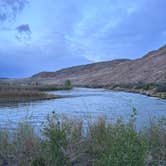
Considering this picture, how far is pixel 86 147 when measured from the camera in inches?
332

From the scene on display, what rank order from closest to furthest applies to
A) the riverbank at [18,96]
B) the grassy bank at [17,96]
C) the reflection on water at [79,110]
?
the reflection on water at [79,110]
the riverbank at [18,96]
the grassy bank at [17,96]

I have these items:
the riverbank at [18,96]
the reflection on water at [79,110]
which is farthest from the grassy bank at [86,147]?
the riverbank at [18,96]

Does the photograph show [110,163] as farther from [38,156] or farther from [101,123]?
[101,123]

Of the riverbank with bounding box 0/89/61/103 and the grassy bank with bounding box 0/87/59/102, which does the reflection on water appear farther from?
the grassy bank with bounding box 0/87/59/102

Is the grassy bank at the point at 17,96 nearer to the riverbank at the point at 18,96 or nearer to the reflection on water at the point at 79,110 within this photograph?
the riverbank at the point at 18,96

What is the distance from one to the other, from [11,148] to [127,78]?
112171mm

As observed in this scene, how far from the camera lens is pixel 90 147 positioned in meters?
8.39

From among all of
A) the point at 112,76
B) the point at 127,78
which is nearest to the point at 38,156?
the point at 127,78

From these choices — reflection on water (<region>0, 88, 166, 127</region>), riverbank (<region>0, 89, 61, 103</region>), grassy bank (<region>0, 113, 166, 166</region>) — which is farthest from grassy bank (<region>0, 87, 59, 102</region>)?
grassy bank (<region>0, 113, 166, 166</region>)

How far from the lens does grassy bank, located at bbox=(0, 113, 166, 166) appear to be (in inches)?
→ 219

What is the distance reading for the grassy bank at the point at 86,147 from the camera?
18.2 ft

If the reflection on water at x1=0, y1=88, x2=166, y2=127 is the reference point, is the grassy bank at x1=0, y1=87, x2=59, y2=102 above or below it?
above

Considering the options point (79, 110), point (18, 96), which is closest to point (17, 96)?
point (18, 96)

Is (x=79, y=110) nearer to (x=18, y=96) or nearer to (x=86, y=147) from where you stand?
(x=18, y=96)
